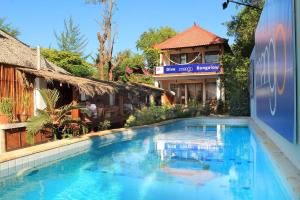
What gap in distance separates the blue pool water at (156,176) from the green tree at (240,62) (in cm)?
1007

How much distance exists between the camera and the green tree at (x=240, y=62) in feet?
70.3

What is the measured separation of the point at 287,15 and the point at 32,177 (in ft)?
21.1

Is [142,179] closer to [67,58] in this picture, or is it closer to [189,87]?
[189,87]

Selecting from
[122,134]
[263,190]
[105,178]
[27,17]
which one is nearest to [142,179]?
[105,178]

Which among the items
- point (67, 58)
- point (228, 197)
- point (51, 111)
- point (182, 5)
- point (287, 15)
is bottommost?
point (228, 197)

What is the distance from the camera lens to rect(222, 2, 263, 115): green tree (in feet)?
70.3

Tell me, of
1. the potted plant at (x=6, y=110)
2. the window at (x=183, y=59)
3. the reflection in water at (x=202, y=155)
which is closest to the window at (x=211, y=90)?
the window at (x=183, y=59)

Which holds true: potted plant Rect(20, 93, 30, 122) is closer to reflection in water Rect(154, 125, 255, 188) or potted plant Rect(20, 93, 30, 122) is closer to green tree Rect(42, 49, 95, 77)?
reflection in water Rect(154, 125, 255, 188)

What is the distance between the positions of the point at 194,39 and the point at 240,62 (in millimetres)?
5234

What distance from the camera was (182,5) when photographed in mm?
25094

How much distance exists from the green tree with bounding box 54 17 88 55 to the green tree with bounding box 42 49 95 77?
12.4 m

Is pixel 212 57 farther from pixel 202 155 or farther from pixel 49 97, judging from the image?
pixel 49 97

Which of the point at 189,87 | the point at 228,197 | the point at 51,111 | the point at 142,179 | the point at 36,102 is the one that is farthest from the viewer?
the point at 189,87

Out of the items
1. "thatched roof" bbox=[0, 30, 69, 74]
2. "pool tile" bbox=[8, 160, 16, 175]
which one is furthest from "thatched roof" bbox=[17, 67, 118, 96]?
"pool tile" bbox=[8, 160, 16, 175]
